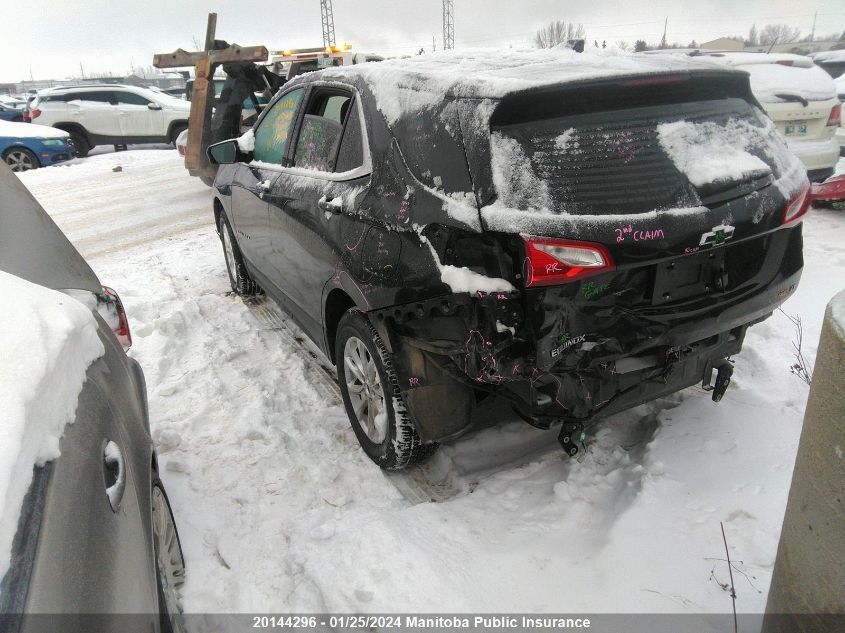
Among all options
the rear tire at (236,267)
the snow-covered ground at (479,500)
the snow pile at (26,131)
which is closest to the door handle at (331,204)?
the snow-covered ground at (479,500)

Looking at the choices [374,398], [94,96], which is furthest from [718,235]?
[94,96]

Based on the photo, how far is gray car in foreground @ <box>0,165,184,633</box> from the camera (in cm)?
108

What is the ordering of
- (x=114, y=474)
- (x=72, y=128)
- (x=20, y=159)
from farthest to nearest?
(x=72, y=128)
(x=20, y=159)
(x=114, y=474)

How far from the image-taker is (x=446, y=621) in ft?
6.94

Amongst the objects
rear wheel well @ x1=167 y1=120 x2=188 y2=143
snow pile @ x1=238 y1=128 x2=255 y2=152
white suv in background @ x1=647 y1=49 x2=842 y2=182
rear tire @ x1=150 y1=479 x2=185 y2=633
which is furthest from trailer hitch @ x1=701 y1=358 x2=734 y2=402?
rear wheel well @ x1=167 y1=120 x2=188 y2=143

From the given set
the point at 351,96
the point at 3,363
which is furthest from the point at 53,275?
the point at 351,96

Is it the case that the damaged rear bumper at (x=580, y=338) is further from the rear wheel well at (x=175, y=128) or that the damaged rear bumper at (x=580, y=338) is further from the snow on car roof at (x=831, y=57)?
the snow on car roof at (x=831, y=57)

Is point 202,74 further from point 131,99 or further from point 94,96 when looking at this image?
point 94,96

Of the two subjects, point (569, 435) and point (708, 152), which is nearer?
point (708, 152)

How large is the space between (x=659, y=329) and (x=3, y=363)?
6.96ft

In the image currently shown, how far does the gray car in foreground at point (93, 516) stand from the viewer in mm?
1078

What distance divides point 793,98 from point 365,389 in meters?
6.19

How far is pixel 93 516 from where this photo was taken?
1.31 meters

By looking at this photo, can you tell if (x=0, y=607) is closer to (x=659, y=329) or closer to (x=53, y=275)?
(x=53, y=275)
